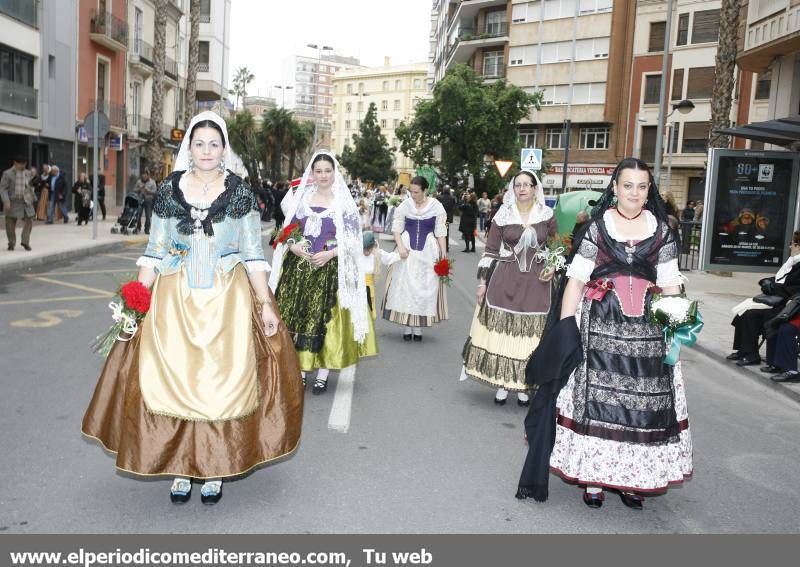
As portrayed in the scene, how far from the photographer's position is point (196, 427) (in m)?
4.21

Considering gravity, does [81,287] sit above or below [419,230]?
below

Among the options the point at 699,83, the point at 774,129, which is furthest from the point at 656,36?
the point at 774,129

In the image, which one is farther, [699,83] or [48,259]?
[699,83]

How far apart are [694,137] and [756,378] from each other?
41.9 metres

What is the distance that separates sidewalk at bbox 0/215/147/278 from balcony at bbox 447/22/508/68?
38.4m

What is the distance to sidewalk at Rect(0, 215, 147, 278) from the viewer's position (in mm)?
14758

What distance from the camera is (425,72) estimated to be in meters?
120

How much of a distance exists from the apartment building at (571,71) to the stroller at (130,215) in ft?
104

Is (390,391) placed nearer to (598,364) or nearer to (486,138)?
(598,364)

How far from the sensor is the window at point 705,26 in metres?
45.0

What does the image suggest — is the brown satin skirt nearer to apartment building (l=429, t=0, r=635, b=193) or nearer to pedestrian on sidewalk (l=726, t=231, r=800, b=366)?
pedestrian on sidewalk (l=726, t=231, r=800, b=366)

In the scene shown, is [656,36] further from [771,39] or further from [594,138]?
[771,39]

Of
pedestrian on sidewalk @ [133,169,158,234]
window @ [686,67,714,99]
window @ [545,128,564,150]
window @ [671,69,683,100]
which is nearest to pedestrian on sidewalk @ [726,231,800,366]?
pedestrian on sidewalk @ [133,169,158,234]

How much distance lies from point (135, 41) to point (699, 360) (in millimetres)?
37653
